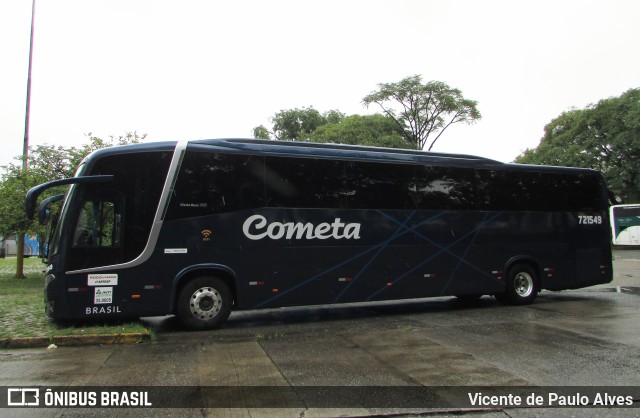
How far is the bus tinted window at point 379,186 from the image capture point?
9.76m

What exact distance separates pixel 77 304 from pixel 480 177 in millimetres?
8835

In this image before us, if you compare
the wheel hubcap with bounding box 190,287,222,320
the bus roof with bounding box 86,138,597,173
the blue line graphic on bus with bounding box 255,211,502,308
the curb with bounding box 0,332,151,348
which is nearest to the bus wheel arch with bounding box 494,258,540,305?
the blue line graphic on bus with bounding box 255,211,502,308

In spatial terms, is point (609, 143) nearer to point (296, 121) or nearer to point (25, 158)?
point (296, 121)

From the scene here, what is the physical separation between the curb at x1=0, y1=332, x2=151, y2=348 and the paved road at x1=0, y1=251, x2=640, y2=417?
214 millimetres

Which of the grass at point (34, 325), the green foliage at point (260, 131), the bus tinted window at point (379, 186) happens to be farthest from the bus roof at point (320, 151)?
the green foliage at point (260, 131)

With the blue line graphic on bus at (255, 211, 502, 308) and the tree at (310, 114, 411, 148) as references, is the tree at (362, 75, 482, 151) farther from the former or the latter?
the blue line graphic on bus at (255, 211, 502, 308)

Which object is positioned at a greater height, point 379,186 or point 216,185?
point 379,186

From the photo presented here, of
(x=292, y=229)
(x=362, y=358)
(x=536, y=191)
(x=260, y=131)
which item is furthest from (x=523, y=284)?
(x=260, y=131)

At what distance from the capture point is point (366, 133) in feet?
127

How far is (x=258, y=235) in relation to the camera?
8945mm

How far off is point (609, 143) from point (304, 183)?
37534 millimetres

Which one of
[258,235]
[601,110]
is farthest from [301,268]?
[601,110]

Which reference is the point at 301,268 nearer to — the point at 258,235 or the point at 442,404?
the point at 258,235

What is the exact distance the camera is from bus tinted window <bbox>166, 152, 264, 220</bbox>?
848cm
